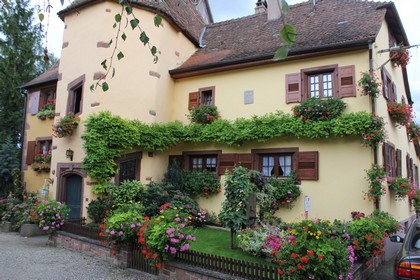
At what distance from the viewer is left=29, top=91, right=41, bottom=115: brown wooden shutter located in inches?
659

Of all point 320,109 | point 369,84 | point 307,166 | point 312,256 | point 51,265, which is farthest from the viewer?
point 307,166

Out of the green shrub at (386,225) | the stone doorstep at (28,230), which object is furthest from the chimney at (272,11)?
the stone doorstep at (28,230)

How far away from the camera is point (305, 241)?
5.31 m

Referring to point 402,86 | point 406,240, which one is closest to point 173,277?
point 406,240

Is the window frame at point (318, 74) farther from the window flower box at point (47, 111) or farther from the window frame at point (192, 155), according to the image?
the window flower box at point (47, 111)

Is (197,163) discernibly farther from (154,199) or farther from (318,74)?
(318,74)

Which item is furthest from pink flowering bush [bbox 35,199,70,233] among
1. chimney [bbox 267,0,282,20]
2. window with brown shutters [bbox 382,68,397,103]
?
chimney [bbox 267,0,282,20]

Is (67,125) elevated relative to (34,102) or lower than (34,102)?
lower

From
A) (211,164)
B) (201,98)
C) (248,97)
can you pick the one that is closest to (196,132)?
(211,164)

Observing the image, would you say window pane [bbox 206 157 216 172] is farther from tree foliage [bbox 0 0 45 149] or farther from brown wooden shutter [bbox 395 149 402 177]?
tree foliage [bbox 0 0 45 149]

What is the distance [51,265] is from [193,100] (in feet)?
26.0

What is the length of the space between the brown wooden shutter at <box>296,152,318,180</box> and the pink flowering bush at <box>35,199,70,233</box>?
7398mm

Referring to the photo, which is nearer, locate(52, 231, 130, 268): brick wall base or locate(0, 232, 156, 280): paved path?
locate(0, 232, 156, 280): paved path

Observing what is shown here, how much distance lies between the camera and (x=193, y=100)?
13633 millimetres
